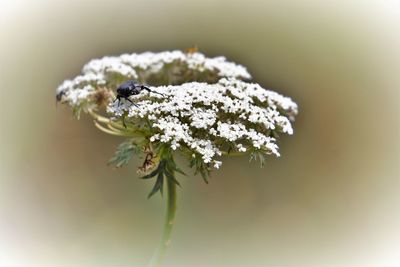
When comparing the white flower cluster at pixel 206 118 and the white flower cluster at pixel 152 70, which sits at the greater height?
the white flower cluster at pixel 152 70

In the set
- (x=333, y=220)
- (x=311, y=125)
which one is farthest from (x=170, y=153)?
(x=311, y=125)

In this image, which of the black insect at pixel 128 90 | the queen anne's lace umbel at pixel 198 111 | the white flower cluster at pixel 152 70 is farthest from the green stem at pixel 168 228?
the white flower cluster at pixel 152 70

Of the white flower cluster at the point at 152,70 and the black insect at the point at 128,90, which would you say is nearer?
the black insect at the point at 128,90

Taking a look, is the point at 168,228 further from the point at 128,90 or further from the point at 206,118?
the point at 128,90

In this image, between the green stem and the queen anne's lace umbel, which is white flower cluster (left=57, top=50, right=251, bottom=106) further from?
the green stem

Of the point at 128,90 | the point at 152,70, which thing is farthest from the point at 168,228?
the point at 152,70

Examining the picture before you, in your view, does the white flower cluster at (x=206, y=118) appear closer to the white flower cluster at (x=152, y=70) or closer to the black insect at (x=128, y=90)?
the black insect at (x=128, y=90)

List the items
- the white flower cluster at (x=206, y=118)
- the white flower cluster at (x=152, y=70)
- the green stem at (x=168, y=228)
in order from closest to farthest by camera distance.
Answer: the white flower cluster at (x=206, y=118) → the green stem at (x=168, y=228) → the white flower cluster at (x=152, y=70)

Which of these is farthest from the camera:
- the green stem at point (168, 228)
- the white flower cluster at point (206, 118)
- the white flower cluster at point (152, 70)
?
the white flower cluster at point (152, 70)

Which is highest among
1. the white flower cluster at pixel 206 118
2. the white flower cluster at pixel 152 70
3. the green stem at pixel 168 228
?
Answer: the white flower cluster at pixel 152 70

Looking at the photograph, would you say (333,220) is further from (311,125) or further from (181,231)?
(181,231)
